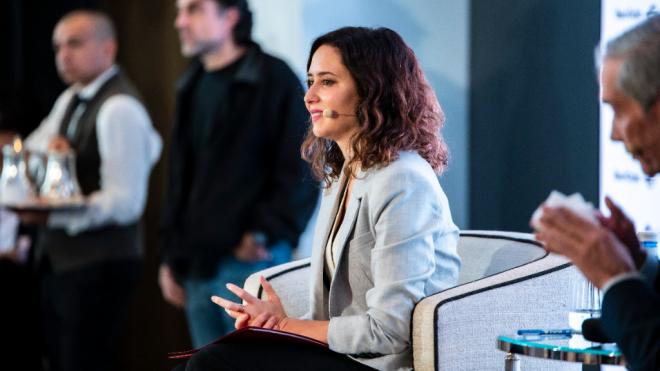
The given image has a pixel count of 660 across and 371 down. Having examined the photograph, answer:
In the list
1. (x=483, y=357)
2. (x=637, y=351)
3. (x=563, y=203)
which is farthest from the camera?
(x=483, y=357)

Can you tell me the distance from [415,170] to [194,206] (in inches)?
80.2

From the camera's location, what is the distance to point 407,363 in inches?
109

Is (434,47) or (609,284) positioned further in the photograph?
(434,47)

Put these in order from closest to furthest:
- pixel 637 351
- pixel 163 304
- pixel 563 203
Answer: pixel 637 351, pixel 563 203, pixel 163 304

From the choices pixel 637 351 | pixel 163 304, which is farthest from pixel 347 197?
pixel 163 304

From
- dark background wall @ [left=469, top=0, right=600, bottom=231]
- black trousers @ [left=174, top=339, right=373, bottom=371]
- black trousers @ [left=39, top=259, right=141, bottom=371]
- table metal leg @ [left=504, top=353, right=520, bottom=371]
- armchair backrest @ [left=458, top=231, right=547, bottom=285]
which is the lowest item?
black trousers @ [left=39, top=259, right=141, bottom=371]

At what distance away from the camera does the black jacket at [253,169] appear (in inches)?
176

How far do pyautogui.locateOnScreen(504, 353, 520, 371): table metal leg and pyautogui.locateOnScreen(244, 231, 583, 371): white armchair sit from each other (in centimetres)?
11

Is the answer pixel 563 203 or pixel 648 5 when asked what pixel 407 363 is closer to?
pixel 563 203

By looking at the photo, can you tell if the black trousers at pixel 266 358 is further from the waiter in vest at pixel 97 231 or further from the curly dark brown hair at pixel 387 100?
the waiter in vest at pixel 97 231

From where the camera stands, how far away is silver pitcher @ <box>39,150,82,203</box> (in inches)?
193

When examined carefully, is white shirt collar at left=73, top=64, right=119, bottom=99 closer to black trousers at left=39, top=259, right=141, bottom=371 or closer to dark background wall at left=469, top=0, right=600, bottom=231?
black trousers at left=39, top=259, right=141, bottom=371

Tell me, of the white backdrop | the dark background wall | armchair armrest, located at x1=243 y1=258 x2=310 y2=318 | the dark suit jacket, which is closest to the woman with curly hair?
armchair armrest, located at x1=243 y1=258 x2=310 y2=318

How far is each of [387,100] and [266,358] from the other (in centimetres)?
76
